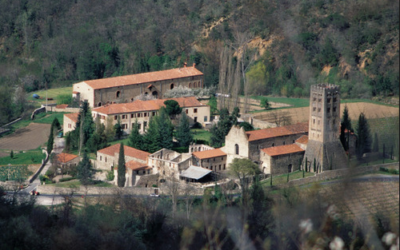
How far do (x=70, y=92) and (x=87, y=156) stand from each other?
2021 centimetres

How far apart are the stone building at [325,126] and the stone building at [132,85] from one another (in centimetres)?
1817

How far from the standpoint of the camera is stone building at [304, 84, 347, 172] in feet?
148

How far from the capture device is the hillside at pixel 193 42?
206 feet

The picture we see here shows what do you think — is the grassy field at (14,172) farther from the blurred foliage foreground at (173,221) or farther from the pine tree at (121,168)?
the pine tree at (121,168)

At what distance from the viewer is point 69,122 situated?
54156 mm

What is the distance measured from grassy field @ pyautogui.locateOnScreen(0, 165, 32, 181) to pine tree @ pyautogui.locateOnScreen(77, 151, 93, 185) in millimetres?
3893

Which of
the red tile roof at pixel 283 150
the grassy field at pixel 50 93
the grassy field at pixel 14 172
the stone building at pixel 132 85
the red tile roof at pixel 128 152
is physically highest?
the stone building at pixel 132 85

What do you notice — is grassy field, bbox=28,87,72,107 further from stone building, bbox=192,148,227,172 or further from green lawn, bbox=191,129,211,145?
stone building, bbox=192,148,227,172

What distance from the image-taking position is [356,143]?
46.5 meters

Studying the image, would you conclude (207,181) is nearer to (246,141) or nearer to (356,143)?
(246,141)

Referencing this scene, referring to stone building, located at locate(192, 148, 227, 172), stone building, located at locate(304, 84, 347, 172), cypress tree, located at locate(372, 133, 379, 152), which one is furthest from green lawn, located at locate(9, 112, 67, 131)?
cypress tree, located at locate(372, 133, 379, 152)

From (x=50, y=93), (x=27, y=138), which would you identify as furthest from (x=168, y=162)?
(x=50, y=93)

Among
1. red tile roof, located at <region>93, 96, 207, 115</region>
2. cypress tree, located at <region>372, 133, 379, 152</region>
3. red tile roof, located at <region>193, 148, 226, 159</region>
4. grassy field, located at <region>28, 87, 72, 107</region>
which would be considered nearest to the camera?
cypress tree, located at <region>372, 133, 379, 152</region>

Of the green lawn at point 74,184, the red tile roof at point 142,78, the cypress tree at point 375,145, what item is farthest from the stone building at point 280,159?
the red tile roof at point 142,78
